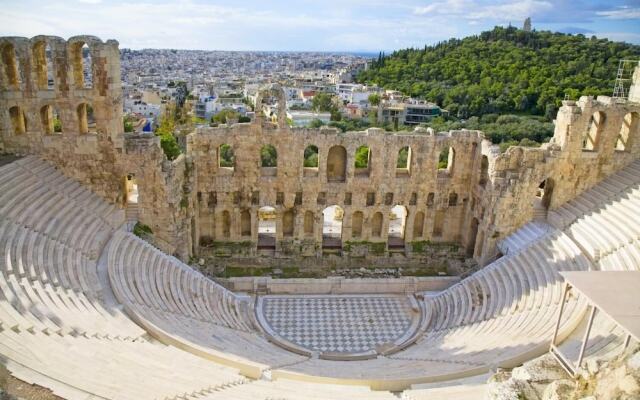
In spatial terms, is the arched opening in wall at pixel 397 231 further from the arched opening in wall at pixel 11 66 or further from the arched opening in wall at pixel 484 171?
the arched opening in wall at pixel 11 66

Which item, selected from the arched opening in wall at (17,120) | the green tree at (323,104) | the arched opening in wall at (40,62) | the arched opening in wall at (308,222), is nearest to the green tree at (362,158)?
the arched opening in wall at (308,222)

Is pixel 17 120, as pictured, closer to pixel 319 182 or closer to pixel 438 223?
pixel 319 182

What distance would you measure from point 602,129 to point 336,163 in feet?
46.2

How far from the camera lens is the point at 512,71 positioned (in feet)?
229

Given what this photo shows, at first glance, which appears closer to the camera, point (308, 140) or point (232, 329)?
point (232, 329)

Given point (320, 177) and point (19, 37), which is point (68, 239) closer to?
point (19, 37)

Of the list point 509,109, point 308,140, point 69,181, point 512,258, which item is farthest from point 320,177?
point 509,109

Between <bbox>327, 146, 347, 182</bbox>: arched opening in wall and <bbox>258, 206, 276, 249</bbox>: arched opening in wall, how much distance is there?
3997 mm

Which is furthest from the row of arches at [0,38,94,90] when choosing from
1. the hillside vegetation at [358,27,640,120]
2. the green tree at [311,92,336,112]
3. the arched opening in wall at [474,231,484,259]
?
the green tree at [311,92,336,112]

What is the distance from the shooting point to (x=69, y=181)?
74.1ft

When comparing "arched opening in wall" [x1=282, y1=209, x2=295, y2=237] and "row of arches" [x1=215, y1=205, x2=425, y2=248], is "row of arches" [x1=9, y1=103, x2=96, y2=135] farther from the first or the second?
"arched opening in wall" [x1=282, y1=209, x2=295, y2=237]

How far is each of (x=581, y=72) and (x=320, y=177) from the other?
51454mm

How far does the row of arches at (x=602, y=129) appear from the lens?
80.7 ft

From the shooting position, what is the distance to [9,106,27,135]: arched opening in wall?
2227 centimetres
